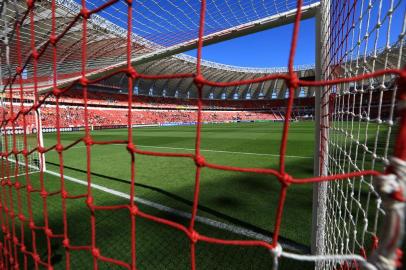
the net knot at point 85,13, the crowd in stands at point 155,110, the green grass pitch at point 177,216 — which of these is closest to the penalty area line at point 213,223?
the green grass pitch at point 177,216

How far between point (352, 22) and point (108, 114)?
35433mm

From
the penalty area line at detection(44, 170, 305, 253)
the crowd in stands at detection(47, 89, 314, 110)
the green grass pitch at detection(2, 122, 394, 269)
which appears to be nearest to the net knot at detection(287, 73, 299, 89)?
the green grass pitch at detection(2, 122, 394, 269)

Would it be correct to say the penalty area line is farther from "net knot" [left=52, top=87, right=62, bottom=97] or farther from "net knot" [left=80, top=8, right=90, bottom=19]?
"net knot" [left=80, top=8, right=90, bottom=19]

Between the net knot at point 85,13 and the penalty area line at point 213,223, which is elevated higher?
the net knot at point 85,13

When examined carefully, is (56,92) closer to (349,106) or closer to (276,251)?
(276,251)

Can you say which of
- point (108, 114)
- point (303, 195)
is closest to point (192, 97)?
point (108, 114)

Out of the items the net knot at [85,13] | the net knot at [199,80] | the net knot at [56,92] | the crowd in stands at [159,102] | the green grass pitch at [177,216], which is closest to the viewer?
the net knot at [199,80]

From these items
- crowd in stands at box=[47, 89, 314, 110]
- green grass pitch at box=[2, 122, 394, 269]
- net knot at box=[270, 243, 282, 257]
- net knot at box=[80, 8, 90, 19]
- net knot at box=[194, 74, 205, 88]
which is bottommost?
green grass pitch at box=[2, 122, 394, 269]

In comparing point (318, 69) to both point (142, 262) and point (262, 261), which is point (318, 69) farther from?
point (142, 262)

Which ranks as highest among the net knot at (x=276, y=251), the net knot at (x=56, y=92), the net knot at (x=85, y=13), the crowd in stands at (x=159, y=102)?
the crowd in stands at (x=159, y=102)

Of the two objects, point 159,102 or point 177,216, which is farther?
point 159,102

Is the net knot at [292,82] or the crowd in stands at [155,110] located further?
the crowd in stands at [155,110]

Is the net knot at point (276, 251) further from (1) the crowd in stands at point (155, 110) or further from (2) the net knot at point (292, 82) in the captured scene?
(1) the crowd in stands at point (155, 110)

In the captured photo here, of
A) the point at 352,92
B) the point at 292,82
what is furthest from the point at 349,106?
the point at 292,82
